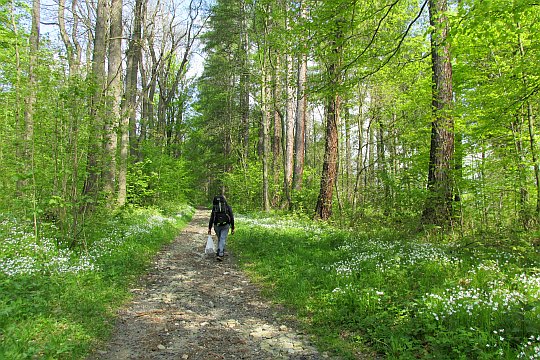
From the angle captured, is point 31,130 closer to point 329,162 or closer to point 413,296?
point 413,296

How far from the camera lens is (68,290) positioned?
196 inches

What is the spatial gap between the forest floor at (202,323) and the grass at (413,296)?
1.30 feet

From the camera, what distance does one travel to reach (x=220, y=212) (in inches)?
369

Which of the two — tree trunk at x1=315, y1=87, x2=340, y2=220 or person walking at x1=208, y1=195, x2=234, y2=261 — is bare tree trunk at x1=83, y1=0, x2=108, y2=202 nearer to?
person walking at x1=208, y1=195, x2=234, y2=261

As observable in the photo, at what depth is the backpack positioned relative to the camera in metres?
9.32

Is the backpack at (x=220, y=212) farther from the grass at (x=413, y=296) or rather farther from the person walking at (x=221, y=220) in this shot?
the grass at (x=413, y=296)

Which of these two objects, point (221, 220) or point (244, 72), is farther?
point (244, 72)

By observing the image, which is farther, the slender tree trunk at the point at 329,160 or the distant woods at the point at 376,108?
the slender tree trunk at the point at 329,160

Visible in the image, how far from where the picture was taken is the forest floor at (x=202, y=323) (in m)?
3.99

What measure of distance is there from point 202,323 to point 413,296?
311 centimetres

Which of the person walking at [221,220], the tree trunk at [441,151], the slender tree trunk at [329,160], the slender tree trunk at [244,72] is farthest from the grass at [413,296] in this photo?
the slender tree trunk at [244,72]

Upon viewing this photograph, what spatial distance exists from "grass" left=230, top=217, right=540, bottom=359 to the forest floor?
0.39 metres

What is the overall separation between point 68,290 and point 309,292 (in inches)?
152

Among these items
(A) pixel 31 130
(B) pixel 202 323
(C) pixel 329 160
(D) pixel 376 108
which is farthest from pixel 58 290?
(D) pixel 376 108
